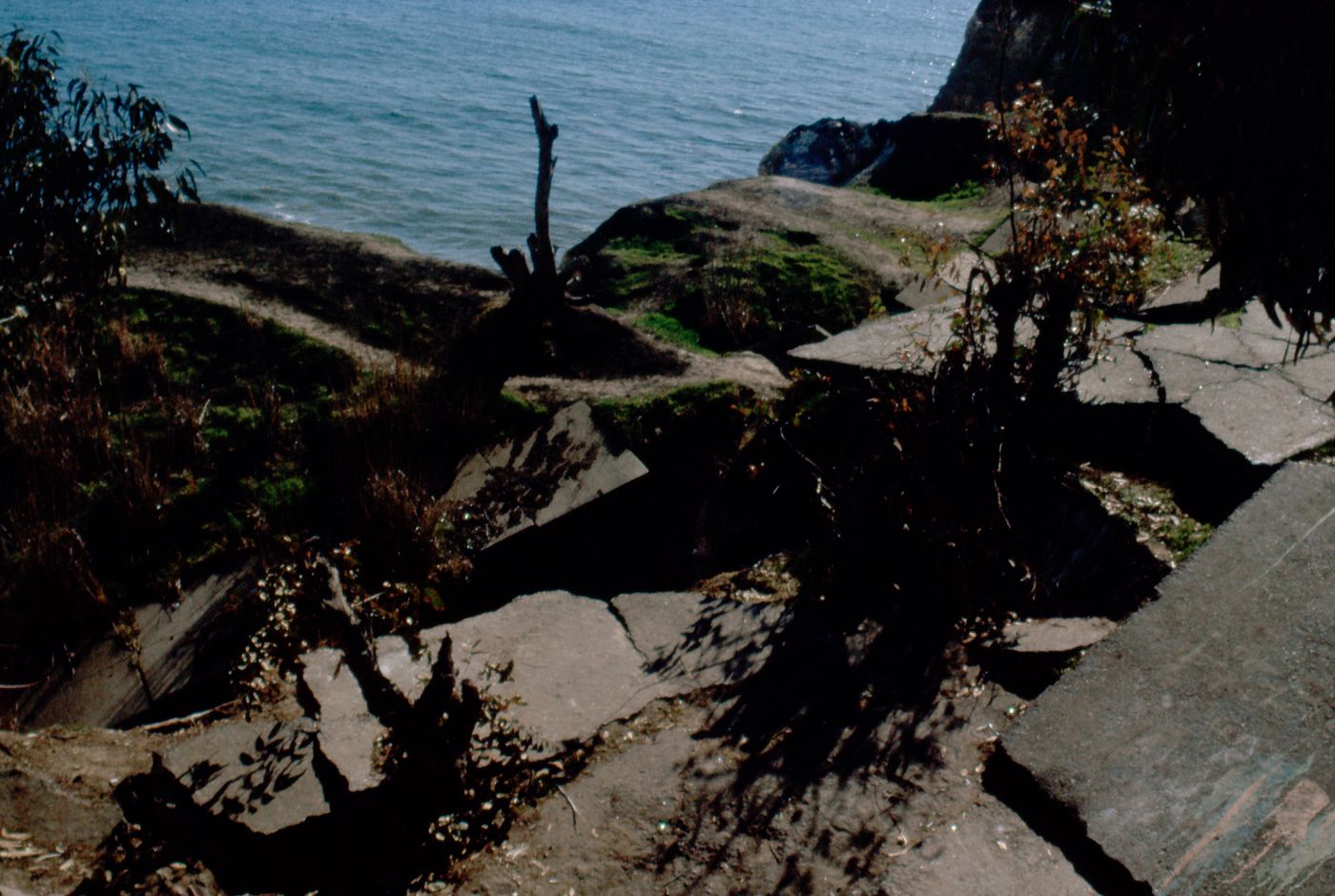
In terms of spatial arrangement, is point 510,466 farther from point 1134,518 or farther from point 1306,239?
point 1306,239

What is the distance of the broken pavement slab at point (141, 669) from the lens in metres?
4.62

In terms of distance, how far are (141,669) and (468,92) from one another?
24.8 meters

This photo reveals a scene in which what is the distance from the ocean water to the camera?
1858cm

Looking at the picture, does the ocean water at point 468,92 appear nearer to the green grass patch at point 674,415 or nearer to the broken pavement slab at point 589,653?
the green grass patch at point 674,415

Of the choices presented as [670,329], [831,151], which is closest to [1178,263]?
[670,329]

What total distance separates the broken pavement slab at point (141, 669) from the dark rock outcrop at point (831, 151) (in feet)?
34.4

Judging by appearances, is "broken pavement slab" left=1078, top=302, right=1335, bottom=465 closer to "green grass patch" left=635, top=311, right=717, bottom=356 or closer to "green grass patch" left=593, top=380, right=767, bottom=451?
"green grass patch" left=593, top=380, right=767, bottom=451

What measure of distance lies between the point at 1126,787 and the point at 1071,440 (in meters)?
1.91

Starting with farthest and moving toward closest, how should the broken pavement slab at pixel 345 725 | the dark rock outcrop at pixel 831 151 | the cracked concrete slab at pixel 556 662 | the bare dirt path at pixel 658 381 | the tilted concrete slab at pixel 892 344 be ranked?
the dark rock outcrop at pixel 831 151, the bare dirt path at pixel 658 381, the tilted concrete slab at pixel 892 344, the cracked concrete slab at pixel 556 662, the broken pavement slab at pixel 345 725

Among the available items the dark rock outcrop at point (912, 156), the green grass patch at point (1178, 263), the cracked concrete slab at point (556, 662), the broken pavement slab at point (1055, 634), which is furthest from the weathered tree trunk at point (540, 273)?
the dark rock outcrop at point (912, 156)

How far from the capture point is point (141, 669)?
4777mm

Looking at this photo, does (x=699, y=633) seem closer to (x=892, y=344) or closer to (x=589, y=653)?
(x=589, y=653)

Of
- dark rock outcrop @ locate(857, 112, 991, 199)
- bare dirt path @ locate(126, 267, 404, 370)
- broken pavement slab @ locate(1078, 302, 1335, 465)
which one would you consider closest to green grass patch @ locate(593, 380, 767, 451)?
bare dirt path @ locate(126, 267, 404, 370)

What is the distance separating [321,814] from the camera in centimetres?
302
